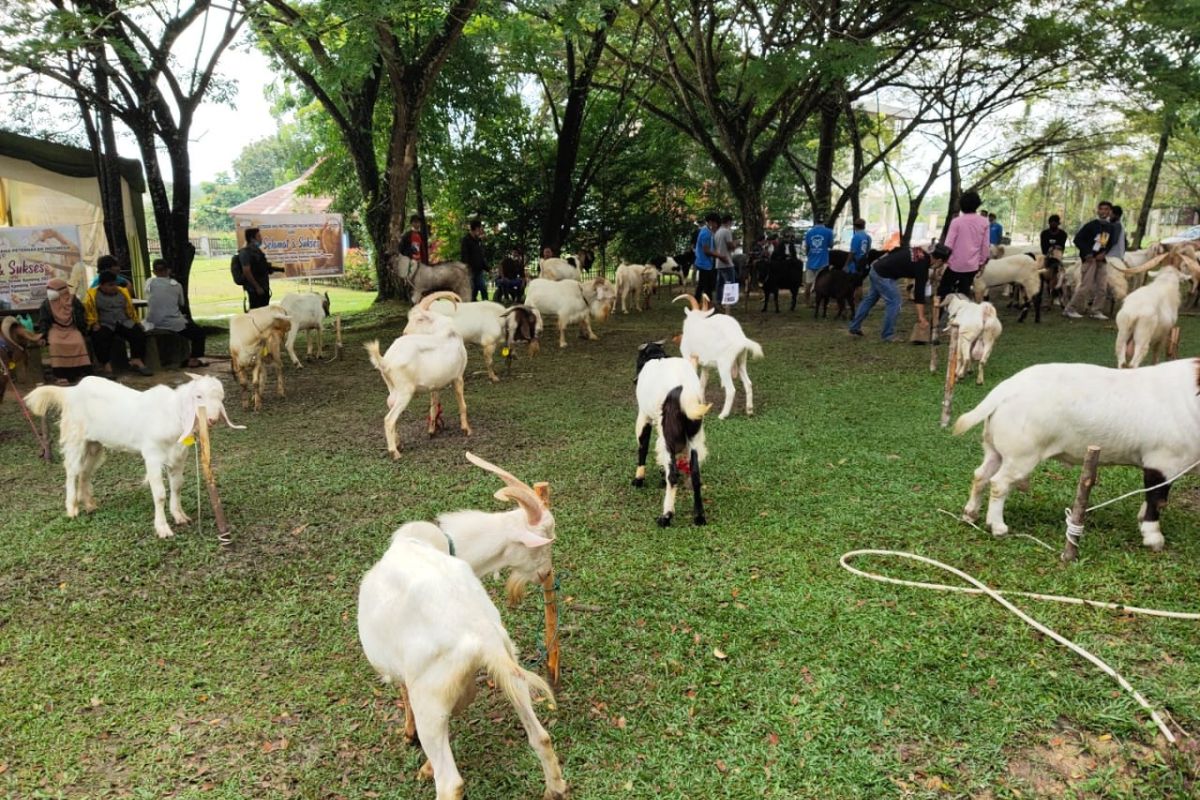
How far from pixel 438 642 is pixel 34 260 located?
10724 mm

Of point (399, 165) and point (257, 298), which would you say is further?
point (399, 165)

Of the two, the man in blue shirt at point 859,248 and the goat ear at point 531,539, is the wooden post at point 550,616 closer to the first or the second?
the goat ear at point 531,539

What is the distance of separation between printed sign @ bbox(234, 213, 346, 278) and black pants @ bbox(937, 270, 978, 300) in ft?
35.0

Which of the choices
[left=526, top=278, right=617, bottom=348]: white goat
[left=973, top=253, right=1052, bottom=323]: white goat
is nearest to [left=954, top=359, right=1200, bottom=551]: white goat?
[left=526, top=278, right=617, bottom=348]: white goat

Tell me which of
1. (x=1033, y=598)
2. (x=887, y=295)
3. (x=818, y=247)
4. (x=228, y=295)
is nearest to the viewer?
(x=1033, y=598)

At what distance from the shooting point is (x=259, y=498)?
17.8ft

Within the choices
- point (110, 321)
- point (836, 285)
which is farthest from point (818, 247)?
point (110, 321)

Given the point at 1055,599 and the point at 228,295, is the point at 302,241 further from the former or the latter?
the point at 1055,599

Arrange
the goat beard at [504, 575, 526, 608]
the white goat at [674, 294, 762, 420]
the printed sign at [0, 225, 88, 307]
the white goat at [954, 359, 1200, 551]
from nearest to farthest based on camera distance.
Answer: the goat beard at [504, 575, 526, 608], the white goat at [954, 359, 1200, 551], the white goat at [674, 294, 762, 420], the printed sign at [0, 225, 88, 307]

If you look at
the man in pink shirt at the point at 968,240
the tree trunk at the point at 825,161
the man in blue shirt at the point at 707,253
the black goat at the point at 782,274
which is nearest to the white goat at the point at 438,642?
the man in pink shirt at the point at 968,240

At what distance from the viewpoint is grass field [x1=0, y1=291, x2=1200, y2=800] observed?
8.87 feet

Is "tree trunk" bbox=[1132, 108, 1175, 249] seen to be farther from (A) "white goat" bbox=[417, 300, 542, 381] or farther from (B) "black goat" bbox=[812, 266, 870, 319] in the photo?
(A) "white goat" bbox=[417, 300, 542, 381]

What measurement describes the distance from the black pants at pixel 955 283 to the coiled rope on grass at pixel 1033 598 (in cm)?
637

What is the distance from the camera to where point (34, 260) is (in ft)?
32.2
